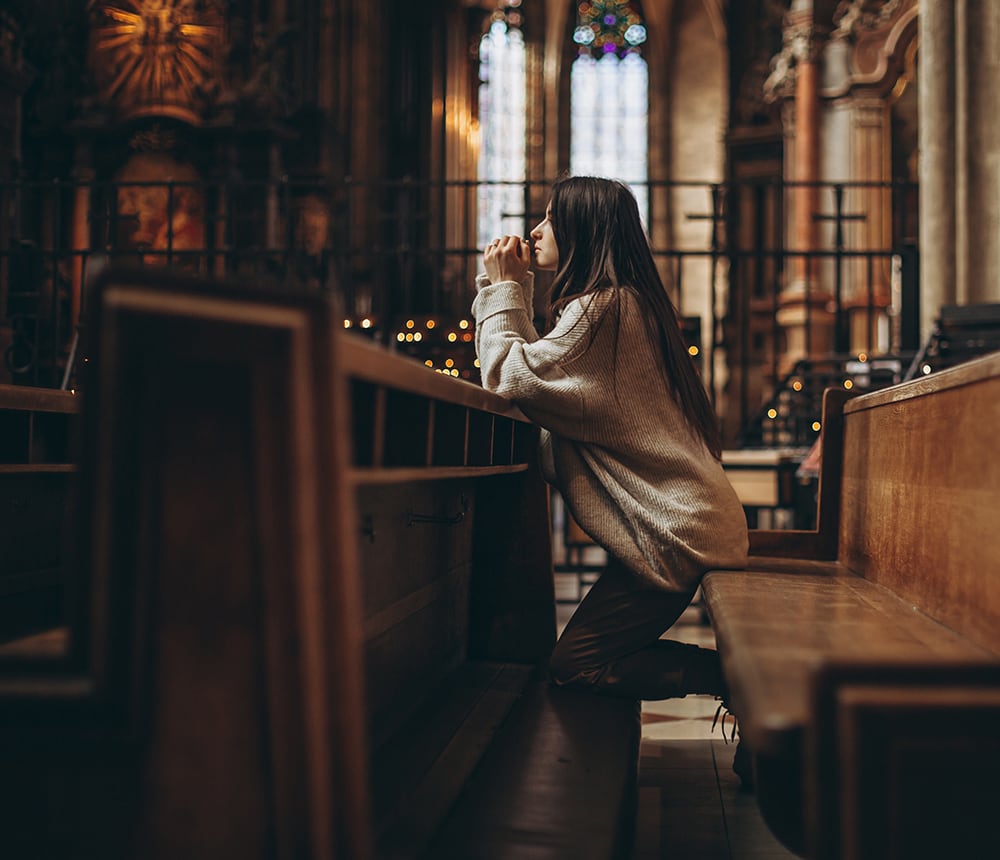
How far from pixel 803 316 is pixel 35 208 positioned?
8.85 metres

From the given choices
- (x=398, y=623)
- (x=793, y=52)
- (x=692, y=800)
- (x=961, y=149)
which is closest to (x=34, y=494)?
(x=398, y=623)

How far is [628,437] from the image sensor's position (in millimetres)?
2529

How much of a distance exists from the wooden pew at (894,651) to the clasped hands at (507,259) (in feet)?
2.81

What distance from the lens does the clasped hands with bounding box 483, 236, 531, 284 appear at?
266 centimetres

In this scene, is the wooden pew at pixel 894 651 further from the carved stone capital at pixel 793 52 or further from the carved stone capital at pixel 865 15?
the carved stone capital at pixel 793 52

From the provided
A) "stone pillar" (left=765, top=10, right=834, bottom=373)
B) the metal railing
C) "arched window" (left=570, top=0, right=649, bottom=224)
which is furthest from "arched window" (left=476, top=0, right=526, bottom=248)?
"stone pillar" (left=765, top=10, right=834, bottom=373)

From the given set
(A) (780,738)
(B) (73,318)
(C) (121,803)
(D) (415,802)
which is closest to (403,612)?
(D) (415,802)

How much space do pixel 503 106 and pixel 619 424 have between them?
19616 mm

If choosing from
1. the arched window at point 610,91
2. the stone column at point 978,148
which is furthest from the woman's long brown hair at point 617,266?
the arched window at point 610,91

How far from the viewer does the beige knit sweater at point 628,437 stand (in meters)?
2.50

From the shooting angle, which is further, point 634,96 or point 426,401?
point 634,96

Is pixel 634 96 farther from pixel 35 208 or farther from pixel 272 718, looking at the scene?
pixel 272 718

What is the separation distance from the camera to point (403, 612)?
2285 millimetres

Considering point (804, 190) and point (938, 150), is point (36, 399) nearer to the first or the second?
Answer: point (938, 150)
